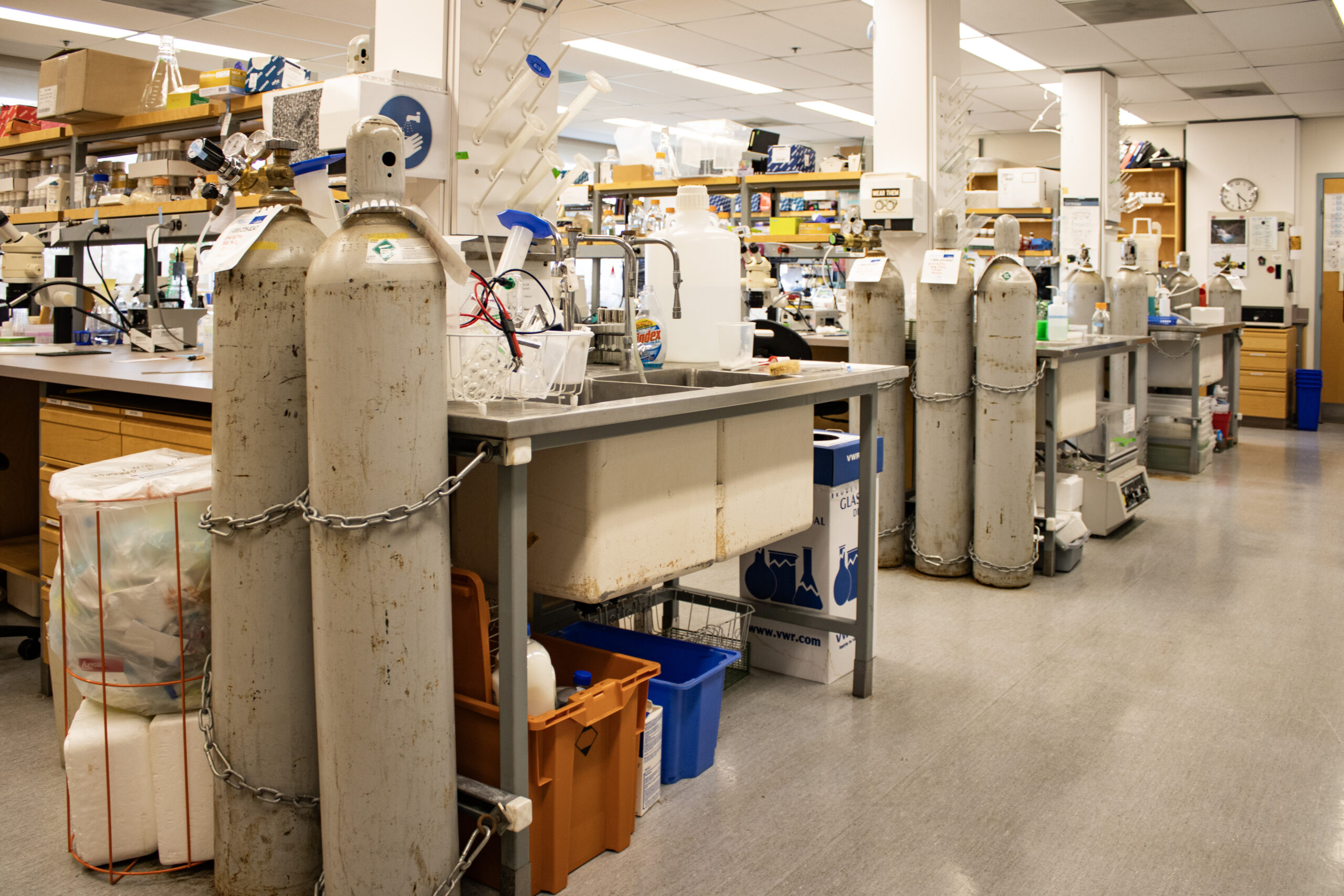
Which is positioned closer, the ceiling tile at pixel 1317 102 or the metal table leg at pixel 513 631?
the metal table leg at pixel 513 631

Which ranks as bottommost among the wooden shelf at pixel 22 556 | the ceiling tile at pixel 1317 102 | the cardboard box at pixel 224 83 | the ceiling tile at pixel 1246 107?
the wooden shelf at pixel 22 556

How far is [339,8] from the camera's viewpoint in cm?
627

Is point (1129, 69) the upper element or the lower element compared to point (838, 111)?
lower

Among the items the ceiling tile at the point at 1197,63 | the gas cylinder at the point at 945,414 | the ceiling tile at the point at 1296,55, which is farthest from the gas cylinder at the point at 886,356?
the ceiling tile at the point at 1296,55

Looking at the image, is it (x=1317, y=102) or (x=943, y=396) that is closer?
(x=943, y=396)

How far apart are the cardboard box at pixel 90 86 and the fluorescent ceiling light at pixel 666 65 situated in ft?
10.3

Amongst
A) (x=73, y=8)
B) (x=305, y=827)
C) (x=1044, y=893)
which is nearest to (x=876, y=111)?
(x=1044, y=893)

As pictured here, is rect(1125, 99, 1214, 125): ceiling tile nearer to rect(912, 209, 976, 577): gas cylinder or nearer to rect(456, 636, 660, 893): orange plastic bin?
rect(912, 209, 976, 577): gas cylinder

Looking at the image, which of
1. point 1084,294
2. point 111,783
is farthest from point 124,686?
point 1084,294

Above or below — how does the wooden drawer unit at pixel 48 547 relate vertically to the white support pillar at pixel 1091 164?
below

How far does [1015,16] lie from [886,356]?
3786 mm

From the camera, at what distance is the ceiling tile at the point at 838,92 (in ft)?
29.9

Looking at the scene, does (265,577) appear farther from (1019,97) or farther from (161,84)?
(1019,97)

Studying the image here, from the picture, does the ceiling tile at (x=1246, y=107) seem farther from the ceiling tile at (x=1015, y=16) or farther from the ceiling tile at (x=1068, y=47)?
the ceiling tile at (x=1015, y=16)
